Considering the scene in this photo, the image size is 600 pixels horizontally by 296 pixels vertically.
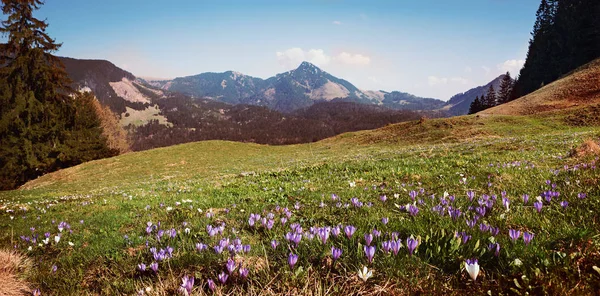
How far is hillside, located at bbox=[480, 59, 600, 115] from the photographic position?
4731 cm

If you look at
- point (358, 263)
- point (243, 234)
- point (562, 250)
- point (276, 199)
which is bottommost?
point (276, 199)

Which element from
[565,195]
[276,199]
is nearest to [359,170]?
[276,199]

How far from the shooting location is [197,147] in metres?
58.2

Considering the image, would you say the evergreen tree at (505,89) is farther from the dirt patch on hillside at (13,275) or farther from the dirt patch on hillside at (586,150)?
the dirt patch on hillside at (13,275)

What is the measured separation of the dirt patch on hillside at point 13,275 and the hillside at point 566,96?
6237cm

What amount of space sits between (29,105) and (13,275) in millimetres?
52449

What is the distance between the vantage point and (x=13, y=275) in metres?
3.08

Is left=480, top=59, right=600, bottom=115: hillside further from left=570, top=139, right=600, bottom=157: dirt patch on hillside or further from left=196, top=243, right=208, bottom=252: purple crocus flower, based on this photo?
left=196, top=243, right=208, bottom=252: purple crocus flower

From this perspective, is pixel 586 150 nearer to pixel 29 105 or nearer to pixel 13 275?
pixel 13 275

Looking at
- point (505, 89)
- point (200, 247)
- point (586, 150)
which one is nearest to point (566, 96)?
point (586, 150)

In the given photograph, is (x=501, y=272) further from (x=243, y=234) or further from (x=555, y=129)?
(x=555, y=129)

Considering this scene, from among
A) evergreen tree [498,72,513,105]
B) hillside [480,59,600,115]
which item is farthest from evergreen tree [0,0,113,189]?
evergreen tree [498,72,513,105]

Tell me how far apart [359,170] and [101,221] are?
9104mm

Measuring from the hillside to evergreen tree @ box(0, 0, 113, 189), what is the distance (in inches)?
3056
